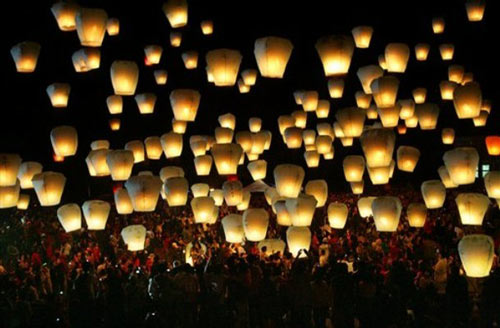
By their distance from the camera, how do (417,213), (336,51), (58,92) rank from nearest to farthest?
(336,51), (417,213), (58,92)

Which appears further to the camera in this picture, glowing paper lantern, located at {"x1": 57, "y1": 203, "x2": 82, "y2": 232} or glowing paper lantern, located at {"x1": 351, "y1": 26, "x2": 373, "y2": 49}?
glowing paper lantern, located at {"x1": 351, "y1": 26, "x2": 373, "y2": 49}

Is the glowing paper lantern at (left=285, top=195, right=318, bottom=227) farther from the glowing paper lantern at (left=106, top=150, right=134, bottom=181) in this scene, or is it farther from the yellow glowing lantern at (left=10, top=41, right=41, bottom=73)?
the yellow glowing lantern at (left=10, top=41, right=41, bottom=73)

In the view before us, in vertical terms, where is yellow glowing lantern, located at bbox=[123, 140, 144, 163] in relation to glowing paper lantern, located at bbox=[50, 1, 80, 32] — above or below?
below

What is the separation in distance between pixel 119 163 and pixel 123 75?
5.67 feet

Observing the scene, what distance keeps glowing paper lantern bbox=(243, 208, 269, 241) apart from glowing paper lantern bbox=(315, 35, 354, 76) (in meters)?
2.88

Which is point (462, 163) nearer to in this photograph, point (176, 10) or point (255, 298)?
point (255, 298)

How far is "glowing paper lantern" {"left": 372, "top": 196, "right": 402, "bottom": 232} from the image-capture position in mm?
10703

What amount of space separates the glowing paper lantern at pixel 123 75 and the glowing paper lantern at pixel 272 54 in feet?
10.1

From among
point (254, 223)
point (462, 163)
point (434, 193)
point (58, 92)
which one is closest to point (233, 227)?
point (254, 223)

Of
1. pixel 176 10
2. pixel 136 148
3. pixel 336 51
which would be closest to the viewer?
pixel 336 51

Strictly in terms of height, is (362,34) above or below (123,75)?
above

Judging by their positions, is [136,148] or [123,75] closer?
[123,75]

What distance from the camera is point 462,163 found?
10.5 meters

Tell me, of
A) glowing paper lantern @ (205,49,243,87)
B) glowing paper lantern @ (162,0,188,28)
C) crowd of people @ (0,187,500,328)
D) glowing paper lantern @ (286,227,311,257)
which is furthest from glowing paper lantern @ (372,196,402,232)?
glowing paper lantern @ (162,0,188,28)
